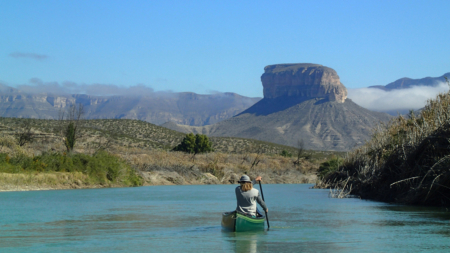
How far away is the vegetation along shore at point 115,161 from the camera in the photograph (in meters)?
42.2

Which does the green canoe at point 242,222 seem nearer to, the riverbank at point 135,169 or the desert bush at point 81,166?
the riverbank at point 135,169

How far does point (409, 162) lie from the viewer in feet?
91.9

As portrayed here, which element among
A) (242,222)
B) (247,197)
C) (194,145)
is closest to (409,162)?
(247,197)

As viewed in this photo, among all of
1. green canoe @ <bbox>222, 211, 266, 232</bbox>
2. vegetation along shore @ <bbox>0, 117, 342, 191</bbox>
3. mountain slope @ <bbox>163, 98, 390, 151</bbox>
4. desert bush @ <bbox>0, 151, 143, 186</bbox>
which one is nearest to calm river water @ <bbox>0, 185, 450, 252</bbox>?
green canoe @ <bbox>222, 211, 266, 232</bbox>

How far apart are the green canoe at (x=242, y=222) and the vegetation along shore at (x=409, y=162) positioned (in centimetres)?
956

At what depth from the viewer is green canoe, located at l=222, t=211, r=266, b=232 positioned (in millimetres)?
17109

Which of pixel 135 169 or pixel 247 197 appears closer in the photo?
pixel 247 197

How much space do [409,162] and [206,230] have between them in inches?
560

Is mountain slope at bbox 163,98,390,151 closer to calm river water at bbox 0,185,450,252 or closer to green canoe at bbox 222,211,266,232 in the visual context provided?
calm river water at bbox 0,185,450,252

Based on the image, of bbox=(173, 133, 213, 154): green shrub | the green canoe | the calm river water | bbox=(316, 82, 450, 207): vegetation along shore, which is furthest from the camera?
bbox=(173, 133, 213, 154): green shrub

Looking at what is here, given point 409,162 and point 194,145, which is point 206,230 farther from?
point 194,145

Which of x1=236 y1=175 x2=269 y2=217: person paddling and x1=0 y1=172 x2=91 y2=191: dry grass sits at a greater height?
x1=236 y1=175 x2=269 y2=217: person paddling

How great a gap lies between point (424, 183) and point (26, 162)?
29.2 metres

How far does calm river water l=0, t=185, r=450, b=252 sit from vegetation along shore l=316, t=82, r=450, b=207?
115 cm
